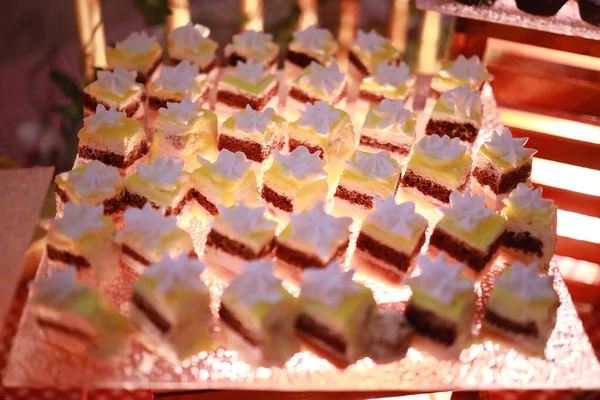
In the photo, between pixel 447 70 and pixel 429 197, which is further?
pixel 447 70

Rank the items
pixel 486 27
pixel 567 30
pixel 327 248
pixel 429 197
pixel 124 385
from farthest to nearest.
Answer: pixel 486 27 → pixel 567 30 → pixel 429 197 → pixel 327 248 → pixel 124 385

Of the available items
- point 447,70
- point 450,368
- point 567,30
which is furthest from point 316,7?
point 450,368

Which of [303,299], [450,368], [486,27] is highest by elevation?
[486,27]

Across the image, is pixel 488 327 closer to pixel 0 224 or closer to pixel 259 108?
pixel 259 108

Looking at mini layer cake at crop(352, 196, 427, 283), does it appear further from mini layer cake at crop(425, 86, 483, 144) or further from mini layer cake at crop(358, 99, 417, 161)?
mini layer cake at crop(425, 86, 483, 144)

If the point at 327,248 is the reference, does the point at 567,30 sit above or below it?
above

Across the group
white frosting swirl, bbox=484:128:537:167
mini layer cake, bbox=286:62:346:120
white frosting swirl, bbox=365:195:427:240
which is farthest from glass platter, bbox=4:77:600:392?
mini layer cake, bbox=286:62:346:120

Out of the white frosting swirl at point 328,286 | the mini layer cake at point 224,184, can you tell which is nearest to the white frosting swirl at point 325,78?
the mini layer cake at point 224,184

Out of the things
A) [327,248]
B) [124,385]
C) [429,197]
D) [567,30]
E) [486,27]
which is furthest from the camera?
[486,27]
